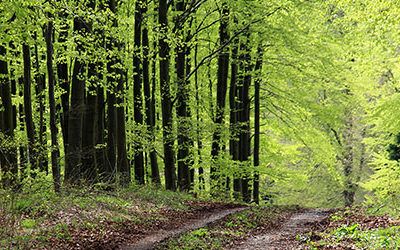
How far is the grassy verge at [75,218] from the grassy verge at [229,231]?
4.37 ft

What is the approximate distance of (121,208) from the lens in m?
13.2

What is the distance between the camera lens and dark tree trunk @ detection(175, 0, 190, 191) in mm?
19391

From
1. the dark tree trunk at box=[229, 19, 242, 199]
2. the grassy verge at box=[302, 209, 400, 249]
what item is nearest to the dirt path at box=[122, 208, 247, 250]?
the grassy verge at box=[302, 209, 400, 249]

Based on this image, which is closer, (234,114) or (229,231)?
(229,231)

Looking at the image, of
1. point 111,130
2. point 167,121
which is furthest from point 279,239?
point 167,121

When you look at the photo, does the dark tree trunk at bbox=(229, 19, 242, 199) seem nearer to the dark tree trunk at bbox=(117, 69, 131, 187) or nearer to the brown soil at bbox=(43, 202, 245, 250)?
the dark tree trunk at bbox=(117, 69, 131, 187)

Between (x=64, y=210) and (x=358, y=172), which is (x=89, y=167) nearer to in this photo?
(x=64, y=210)

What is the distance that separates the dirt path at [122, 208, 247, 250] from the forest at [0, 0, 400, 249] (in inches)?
4.1

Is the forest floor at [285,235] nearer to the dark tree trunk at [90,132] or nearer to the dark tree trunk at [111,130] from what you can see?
the dark tree trunk at [111,130]

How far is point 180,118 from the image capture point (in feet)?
63.8

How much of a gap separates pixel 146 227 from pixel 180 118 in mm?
7960

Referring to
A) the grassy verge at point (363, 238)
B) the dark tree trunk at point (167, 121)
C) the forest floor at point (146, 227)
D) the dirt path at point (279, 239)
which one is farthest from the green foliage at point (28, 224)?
the dark tree trunk at point (167, 121)

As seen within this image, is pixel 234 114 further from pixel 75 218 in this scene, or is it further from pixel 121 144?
pixel 75 218

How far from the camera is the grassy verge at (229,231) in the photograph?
398 inches
